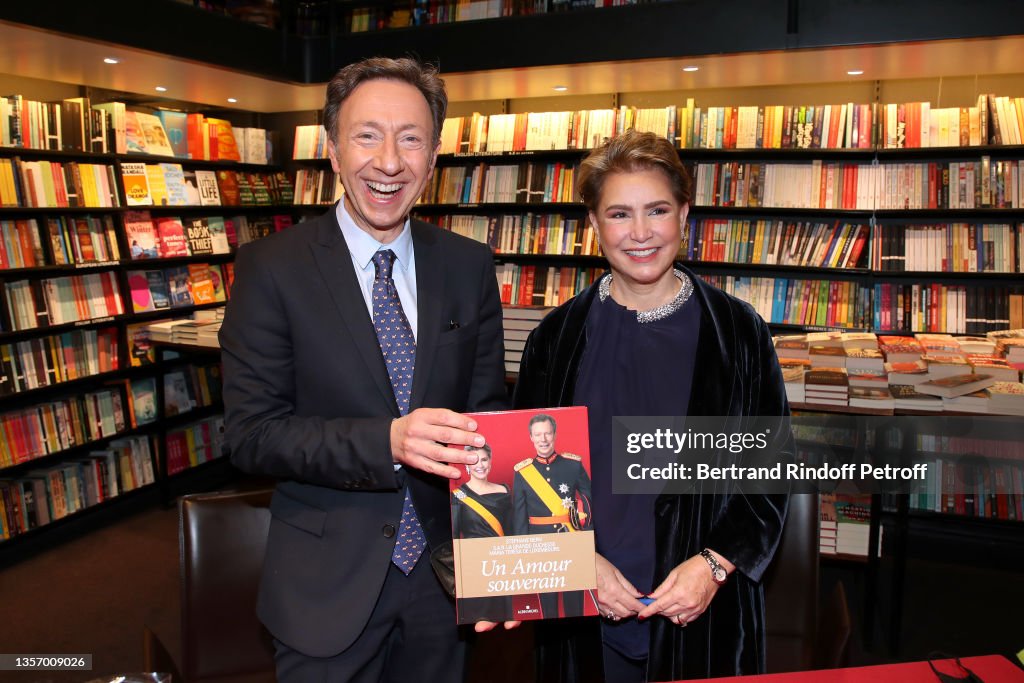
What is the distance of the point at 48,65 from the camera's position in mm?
4207

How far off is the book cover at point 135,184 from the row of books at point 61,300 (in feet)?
1.67

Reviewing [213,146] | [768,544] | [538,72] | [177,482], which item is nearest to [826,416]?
[768,544]

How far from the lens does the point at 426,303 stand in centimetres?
151

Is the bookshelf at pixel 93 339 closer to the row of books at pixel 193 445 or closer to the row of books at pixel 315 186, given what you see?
the row of books at pixel 193 445

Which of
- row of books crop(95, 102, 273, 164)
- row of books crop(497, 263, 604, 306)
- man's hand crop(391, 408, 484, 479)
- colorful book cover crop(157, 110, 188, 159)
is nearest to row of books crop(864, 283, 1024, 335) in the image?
row of books crop(497, 263, 604, 306)

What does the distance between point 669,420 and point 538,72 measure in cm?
360

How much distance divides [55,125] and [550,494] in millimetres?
4505

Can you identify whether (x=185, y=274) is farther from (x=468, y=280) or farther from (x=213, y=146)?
(x=468, y=280)

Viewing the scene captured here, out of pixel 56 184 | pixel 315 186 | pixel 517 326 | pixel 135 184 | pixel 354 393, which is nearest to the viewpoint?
pixel 354 393

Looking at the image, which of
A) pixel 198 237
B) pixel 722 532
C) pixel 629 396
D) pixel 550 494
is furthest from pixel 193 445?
pixel 550 494

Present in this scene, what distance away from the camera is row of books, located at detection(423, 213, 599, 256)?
5.20 meters

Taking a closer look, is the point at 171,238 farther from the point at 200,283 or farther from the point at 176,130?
the point at 176,130

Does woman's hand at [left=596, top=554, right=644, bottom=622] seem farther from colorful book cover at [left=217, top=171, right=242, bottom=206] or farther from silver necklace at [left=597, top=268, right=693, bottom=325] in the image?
colorful book cover at [left=217, top=171, right=242, bottom=206]

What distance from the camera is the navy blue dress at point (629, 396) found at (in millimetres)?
1638
